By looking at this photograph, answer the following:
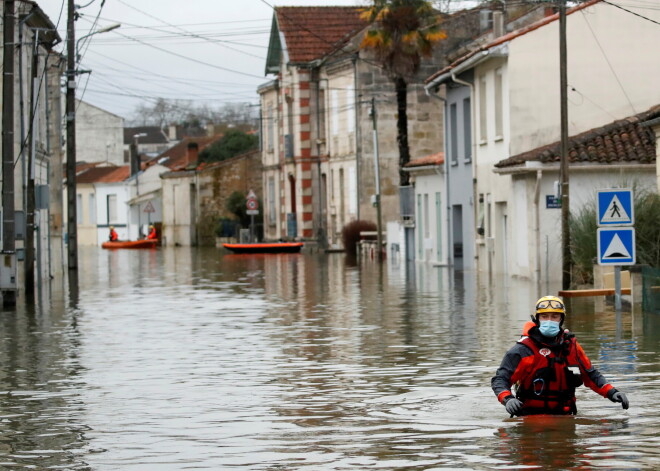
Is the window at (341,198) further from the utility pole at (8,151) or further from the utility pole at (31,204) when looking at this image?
the utility pole at (8,151)

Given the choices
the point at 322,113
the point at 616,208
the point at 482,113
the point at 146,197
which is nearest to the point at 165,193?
the point at 146,197

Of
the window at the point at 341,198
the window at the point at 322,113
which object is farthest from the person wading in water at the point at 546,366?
the window at the point at 322,113

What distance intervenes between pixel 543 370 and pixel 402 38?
4574 cm

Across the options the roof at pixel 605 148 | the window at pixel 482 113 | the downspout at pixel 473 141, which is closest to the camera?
the roof at pixel 605 148

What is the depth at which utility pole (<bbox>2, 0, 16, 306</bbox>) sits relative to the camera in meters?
28.5

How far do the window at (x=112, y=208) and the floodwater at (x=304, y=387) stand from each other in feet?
282

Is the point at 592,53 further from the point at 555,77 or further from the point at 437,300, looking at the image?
the point at 437,300

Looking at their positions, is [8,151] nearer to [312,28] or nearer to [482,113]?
[482,113]

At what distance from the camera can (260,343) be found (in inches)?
790

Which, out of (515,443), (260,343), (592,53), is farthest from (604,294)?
(515,443)

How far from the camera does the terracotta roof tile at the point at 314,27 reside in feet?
244

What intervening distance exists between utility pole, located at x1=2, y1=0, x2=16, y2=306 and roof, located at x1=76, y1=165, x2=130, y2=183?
85344mm

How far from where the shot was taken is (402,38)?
182 feet

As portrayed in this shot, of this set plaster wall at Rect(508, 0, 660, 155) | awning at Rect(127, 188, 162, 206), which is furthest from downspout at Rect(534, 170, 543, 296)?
awning at Rect(127, 188, 162, 206)
